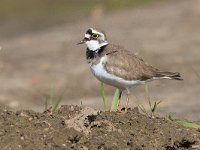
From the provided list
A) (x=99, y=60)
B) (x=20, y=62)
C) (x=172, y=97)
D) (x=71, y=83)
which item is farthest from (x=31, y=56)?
(x=99, y=60)

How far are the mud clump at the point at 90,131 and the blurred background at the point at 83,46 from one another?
1412mm

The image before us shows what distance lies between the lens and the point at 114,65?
26.7 ft

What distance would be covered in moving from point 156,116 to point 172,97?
178 inches

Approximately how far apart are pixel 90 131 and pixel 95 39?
183cm

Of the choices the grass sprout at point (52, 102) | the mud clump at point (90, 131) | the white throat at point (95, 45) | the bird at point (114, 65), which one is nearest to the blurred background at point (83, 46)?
the grass sprout at point (52, 102)

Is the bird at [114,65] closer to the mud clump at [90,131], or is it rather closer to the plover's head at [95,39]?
the plover's head at [95,39]

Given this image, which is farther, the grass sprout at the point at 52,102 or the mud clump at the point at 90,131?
the grass sprout at the point at 52,102

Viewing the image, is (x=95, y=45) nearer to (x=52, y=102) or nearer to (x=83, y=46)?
(x=52, y=102)

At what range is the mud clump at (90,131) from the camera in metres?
6.55

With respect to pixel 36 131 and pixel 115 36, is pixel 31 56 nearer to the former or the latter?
pixel 115 36

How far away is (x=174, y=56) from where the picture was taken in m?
15.5

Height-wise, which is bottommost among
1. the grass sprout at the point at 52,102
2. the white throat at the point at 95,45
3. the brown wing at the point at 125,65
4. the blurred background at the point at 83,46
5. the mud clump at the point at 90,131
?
the mud clump at the point at 90,131

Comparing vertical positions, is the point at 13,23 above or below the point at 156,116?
above

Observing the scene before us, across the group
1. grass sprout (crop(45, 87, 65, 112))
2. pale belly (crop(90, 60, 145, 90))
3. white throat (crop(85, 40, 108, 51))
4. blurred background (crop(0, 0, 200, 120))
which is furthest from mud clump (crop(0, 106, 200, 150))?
blurred background (crop(0, 0, 200, 120))
